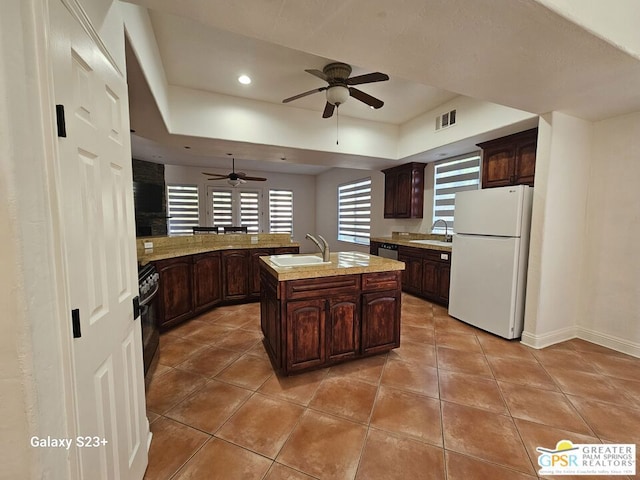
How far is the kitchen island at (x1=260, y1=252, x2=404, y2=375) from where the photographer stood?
2113 mm

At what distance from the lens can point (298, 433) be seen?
1643 mm

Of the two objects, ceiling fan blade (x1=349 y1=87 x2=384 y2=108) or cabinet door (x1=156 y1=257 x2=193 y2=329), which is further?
cabinet door (x1=156 y1=257 x2=193 y2=329)

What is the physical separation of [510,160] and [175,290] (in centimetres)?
429

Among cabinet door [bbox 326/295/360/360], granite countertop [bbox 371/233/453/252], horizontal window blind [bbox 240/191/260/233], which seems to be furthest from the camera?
horizontal window blind [bbox 240/191/260/233]

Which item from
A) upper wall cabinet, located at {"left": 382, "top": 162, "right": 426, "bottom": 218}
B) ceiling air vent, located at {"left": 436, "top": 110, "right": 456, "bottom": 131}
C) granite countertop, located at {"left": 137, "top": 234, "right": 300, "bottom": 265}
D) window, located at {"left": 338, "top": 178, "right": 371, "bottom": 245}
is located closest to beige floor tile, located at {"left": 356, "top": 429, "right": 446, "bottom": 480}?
granite countertop, located at {"left": 137, "top": 234, "right": 300, "bottom": 265}

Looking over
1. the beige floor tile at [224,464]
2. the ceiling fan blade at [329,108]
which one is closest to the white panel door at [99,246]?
the beige floor tile at [224,464]

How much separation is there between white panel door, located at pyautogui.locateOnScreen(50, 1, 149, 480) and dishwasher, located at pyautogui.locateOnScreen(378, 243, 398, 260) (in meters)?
4.17

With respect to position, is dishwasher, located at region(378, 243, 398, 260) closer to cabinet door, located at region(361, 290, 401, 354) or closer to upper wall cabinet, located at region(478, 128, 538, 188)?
upper wall cabinet, located at region(478, 128, 538, 188)

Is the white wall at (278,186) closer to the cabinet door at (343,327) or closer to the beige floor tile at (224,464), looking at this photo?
the cabinet door at (343,327)

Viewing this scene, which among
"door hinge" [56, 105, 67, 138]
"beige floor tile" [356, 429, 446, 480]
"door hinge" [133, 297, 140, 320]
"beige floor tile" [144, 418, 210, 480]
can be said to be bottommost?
"beige floor tile" [144, 418, 210, 480]

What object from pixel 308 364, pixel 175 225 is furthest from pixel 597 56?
pixel 175 225

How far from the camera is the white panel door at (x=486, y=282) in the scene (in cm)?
285

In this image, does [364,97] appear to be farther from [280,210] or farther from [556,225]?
[280,210]

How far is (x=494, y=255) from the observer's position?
2.96 meters
